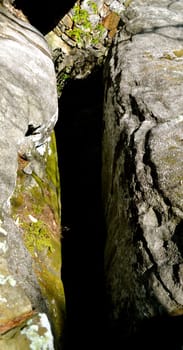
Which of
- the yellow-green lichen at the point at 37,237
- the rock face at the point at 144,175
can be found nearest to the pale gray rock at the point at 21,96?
the yellow-green lichen at the point at 37,237

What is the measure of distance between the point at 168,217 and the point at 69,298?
1.51 meters

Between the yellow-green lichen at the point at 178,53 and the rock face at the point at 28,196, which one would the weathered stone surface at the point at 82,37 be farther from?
the yellow-green lichen at the point at 178,53

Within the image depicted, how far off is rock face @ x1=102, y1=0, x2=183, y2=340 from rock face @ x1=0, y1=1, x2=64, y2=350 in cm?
61

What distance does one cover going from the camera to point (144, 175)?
11.7 ft

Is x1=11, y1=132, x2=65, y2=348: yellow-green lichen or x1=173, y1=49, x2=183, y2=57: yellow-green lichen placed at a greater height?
x1=173, y1=49, x2=183, y2=57: yellow-green lichen

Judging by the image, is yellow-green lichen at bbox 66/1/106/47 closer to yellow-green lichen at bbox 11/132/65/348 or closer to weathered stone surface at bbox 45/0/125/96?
weathered stone surface at bbox 45/0/125/96

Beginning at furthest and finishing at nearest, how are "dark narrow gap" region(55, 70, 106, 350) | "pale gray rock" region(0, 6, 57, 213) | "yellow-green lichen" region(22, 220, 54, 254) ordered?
"yellow-green lichen" region(22, 220, 54, 254) < "dark narrow gap" region(55, 70, 106, 350) < "pale gray rock" region(0, 6, 57, 213)

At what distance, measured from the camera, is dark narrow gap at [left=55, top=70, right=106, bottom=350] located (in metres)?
3.84

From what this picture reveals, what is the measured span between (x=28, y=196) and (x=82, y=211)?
107cm

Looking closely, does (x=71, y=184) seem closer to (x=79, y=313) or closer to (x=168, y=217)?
(x=79, y=313)

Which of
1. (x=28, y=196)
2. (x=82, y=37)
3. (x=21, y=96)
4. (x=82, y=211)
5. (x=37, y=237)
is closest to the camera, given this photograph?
(x=37, y=237)

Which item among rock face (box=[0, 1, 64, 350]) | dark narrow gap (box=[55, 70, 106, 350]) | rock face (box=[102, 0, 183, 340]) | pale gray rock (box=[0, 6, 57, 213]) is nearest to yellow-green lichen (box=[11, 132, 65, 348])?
rock face (box=[0, 1, 64, 350])

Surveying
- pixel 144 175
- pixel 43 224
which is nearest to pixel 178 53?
pixel 144 175

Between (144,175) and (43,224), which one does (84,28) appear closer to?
(43,224)
